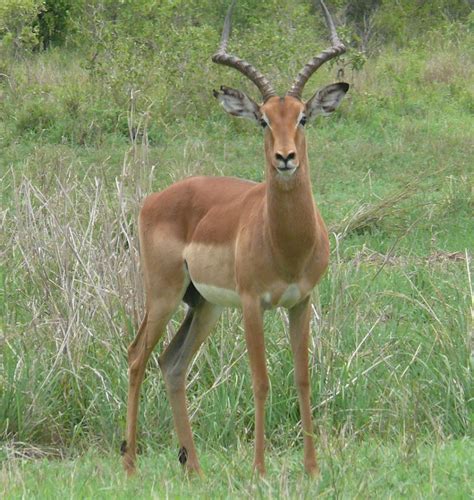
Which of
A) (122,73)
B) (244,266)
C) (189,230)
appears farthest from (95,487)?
(122,73)

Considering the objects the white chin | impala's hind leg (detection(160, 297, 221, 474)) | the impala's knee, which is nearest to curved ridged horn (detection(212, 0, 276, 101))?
the white chin

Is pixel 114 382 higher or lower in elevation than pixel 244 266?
lower

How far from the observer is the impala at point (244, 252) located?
17.0 ft

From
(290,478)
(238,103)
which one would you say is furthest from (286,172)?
(290,478)

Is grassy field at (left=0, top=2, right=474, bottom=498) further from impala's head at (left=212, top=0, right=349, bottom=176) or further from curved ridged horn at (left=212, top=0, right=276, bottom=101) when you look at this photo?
impala's head at (left=212, top=0, right=349, bottom=176)

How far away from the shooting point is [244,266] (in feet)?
17.3

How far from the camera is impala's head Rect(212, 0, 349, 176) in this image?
4992mm

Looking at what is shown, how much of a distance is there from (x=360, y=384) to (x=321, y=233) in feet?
3.77

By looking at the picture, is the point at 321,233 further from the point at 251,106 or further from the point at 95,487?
the point at 95,487

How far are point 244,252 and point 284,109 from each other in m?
0.60

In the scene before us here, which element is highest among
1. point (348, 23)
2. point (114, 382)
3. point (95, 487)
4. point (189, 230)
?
point (189, 230)

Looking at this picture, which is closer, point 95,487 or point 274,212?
point 95,487

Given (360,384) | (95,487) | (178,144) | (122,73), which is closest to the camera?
(95,487)

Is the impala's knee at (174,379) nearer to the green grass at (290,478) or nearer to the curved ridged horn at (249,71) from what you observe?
the green grass at (290,478)
